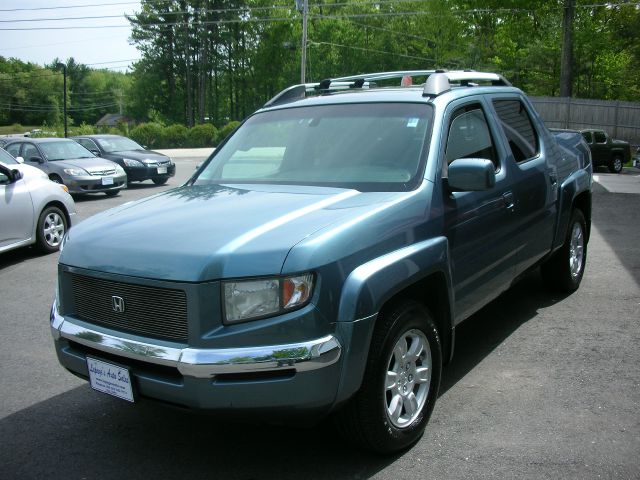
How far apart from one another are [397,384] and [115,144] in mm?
17512

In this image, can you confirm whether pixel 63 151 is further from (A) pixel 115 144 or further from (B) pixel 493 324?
(B) pixel 493 324

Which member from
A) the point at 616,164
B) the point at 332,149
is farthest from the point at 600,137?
the point at 332,149

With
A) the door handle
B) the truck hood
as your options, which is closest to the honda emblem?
the truck hood

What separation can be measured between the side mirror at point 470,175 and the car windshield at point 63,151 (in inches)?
565

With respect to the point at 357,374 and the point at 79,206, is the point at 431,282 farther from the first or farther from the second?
the point at 79,206

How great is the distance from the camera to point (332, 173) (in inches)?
152

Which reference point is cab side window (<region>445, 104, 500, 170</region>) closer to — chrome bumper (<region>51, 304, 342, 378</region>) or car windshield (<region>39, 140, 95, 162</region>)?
chrome bumper (<region>51, 304, 342, 378</region>)

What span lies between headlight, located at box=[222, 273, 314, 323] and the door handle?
209cm

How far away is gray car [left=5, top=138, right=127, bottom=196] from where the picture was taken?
15.1m

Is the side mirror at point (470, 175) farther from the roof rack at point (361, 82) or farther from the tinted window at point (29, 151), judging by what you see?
the tinted window at point (29, 151)

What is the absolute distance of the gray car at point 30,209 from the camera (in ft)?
26.3

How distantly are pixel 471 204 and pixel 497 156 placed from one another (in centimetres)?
75

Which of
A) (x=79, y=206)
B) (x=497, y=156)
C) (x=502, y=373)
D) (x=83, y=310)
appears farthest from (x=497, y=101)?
(x=79, y=206)

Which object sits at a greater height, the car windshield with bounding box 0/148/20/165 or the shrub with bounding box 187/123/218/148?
the shrub with bounding box 187/123/218/148
